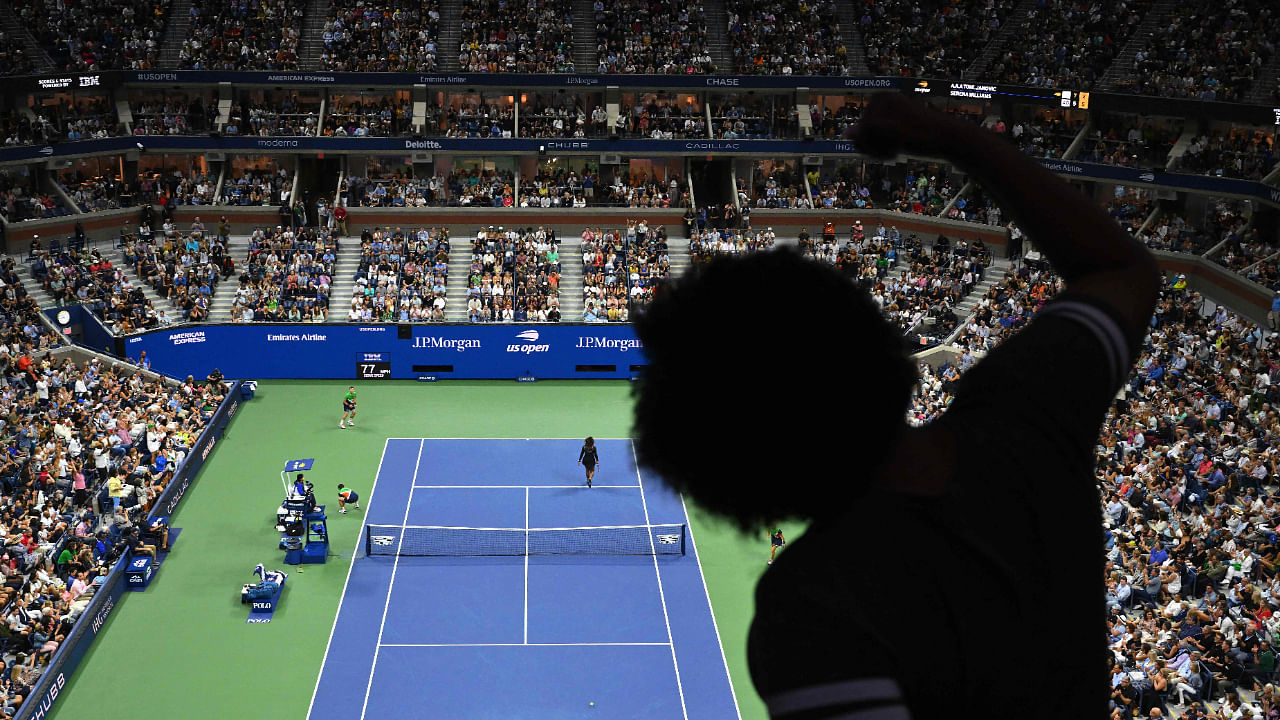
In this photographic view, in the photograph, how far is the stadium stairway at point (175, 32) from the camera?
47.7 metres

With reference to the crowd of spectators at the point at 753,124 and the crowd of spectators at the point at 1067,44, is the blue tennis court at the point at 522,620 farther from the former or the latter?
the crowd of spectators at the point at 1067,44

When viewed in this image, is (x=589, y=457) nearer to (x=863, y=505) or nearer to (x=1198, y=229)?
(x=1198, y=229)

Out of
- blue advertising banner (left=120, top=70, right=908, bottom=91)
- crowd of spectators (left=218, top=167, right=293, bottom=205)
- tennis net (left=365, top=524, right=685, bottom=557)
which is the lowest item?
tennis net (left=365, top=524, right=685, bottom=557)

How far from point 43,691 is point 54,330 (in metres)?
19.0

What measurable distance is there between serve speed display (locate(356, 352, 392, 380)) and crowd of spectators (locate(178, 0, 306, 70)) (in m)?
14.4

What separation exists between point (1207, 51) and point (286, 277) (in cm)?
3203

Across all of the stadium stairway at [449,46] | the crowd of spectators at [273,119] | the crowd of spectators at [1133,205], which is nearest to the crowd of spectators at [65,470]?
the crowd of spectators at [273,119]

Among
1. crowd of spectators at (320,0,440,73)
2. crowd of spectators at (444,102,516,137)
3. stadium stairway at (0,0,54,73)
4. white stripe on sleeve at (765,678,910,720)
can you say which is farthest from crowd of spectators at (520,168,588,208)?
white stripe on sleeve at (765,678,910,720)

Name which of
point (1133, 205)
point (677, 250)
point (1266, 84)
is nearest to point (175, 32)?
point (677, 250)

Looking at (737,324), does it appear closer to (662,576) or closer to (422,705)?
(422,705)

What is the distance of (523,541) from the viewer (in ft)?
91.2

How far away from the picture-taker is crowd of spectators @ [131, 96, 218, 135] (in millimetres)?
46469

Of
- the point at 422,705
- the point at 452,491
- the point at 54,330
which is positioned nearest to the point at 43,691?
the point at 422,705

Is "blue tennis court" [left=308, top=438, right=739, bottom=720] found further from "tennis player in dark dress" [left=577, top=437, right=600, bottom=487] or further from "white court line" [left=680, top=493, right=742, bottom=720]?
"tennis player in dark dress" [left=577, top=437, right=600, bottom=487]
